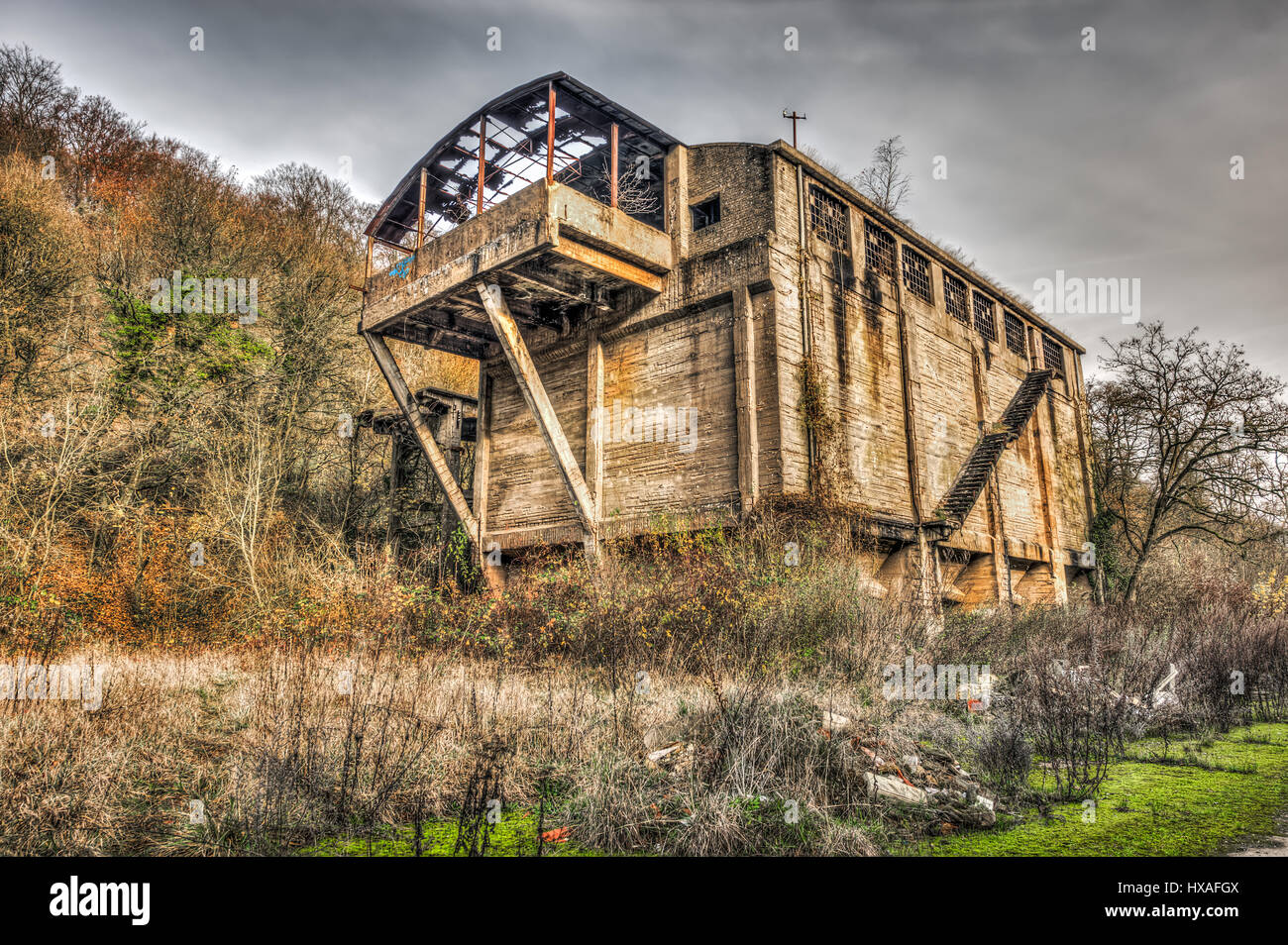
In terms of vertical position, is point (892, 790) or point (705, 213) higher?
point (705, 213)

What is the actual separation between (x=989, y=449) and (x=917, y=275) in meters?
4.43

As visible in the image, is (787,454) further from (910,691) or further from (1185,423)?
(1185,423)

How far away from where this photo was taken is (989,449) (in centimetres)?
1800

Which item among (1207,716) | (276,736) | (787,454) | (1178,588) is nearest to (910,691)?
(1207,716)

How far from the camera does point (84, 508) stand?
15680 millimetres

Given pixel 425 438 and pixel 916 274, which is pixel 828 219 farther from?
pixel 425 438

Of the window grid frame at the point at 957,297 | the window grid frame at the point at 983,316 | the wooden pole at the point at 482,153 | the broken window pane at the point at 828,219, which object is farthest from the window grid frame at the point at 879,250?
the wooden pole at the point at 482,153

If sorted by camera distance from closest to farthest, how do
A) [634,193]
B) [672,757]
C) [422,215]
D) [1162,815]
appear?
1. [1162,815]
2. [672,757]
3. [634,193]
4. [422,215]

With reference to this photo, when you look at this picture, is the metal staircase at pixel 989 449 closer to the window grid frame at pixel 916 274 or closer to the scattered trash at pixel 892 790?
the window grid frame at pixel 916 274

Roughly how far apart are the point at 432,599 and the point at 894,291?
11.6 metres

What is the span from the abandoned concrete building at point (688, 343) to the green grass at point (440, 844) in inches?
324

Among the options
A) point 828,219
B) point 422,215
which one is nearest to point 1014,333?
point 828,219

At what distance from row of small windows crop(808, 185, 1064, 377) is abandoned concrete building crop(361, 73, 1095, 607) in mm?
71

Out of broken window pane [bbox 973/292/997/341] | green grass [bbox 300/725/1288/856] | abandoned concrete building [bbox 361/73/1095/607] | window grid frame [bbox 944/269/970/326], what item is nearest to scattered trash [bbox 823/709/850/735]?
green grass [bbox 300/725/1288/856]
